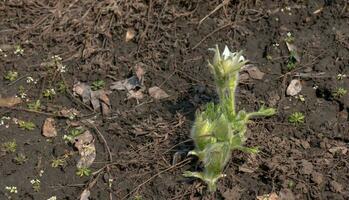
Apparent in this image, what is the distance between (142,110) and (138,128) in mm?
194

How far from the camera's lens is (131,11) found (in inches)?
197

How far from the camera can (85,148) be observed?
402 centimetres

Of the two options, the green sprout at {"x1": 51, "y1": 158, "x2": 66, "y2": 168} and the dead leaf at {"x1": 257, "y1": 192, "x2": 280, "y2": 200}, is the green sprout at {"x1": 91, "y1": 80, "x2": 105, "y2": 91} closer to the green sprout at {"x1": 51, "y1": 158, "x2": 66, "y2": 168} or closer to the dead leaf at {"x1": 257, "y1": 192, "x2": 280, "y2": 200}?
the green sprout at {"x1": 51, "y1": 158, "x2": 66, "y2": 168}

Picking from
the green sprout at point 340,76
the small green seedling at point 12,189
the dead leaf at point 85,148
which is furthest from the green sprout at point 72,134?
the green sprout at point 340,76

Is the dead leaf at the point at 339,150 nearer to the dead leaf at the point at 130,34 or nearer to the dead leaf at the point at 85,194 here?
the dead leaf at the point at 85,194

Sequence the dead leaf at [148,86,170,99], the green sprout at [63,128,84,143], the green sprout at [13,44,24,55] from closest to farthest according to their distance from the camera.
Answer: the green sprout at [63,128,84,143]
the dead leaf at [148,86,170,99]
the green sprout at [13,44,24,55]

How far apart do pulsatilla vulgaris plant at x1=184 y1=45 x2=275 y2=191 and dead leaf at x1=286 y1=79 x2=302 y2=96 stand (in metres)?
0.67

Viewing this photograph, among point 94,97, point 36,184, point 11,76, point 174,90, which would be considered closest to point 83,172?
point 36,184

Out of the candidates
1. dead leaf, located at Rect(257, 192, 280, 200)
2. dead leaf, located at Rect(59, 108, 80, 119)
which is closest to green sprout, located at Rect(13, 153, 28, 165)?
dead leaf, located at Rect(59, 108, 80, 119)

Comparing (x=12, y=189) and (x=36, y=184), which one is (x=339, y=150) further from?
(x=12, y=189)

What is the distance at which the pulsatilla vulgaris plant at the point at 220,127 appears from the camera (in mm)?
3383

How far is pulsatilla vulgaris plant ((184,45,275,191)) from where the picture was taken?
338 centimetres

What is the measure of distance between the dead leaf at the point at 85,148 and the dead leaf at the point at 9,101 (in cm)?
65

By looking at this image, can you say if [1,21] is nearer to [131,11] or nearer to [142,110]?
[131,11]
